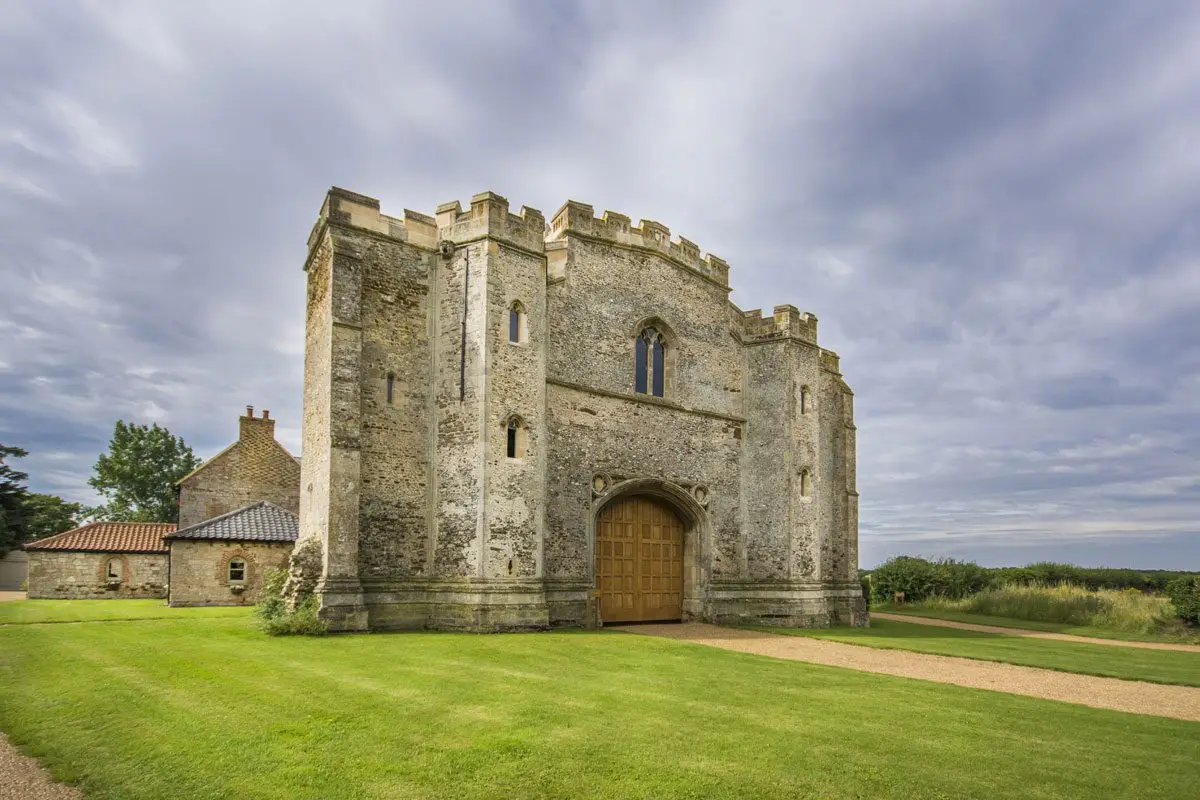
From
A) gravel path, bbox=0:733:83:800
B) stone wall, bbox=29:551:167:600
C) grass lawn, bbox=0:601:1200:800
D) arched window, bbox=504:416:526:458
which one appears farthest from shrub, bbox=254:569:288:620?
stone wall, bbox=29:551:167:600

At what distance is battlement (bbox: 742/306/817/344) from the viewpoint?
2252 cm

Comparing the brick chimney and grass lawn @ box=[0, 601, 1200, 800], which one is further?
the brick chimney

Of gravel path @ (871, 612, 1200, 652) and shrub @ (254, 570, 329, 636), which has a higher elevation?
shrub @ (254, 570, 329, 636)

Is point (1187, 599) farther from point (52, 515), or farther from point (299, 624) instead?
point (52, 515)

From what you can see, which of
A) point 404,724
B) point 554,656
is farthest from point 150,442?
point 404,724

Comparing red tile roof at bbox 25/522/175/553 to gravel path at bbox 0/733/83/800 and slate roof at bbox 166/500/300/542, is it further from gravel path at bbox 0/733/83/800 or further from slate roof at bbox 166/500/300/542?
gravel path at bbox 0/733/83/800

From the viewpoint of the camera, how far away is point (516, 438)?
16656 millimetres

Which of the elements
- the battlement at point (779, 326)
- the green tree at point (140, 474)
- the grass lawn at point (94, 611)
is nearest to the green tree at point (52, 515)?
the green tree at point (140, 474)

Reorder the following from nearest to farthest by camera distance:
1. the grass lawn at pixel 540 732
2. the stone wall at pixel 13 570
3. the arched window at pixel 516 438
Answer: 1. the grass lawn at pixel 540 732
2. the arched window at pixel 516 438
3. the stone wall at pixel 13 570

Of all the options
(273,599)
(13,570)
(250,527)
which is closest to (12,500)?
(13,570)

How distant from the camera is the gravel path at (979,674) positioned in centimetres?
1025

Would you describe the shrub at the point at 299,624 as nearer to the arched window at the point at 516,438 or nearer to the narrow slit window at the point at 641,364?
the arched window at the point at 516,438

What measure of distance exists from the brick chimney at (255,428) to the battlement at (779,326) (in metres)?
21.6

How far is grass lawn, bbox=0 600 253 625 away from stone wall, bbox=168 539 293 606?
2.51 ft
